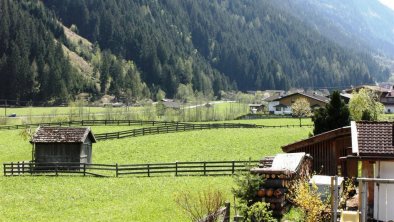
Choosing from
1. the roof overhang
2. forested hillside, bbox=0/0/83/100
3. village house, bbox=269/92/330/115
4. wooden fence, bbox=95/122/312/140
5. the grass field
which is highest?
forested hillside, bbox=0/0/83/100

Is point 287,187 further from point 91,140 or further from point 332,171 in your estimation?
point 91,140

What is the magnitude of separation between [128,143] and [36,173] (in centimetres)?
1737

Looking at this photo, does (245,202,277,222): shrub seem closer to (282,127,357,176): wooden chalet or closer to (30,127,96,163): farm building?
(282,127,357,176): wooden chalet

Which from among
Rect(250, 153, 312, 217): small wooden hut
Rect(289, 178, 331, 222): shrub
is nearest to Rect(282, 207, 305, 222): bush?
Rect(250, 153, 312, 217): small wooden hut

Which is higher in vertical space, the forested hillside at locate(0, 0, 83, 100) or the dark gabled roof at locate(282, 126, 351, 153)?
the forested hillside at locate(0, 0, 83, 100)

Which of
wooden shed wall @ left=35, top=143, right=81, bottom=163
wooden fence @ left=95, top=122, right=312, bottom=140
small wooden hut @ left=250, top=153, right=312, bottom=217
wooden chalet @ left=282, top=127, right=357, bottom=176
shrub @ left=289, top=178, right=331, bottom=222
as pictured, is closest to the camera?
shrub @ left=289, top=178, right=331, bottom=222

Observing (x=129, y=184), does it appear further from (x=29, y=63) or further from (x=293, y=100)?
(x=29, y=63)

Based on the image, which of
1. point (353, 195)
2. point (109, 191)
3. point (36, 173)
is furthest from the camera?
point (36, 173)

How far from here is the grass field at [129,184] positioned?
26.8 m

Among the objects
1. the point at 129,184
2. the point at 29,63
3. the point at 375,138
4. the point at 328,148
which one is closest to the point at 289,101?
the point at 29,63

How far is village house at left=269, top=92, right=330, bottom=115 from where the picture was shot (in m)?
120

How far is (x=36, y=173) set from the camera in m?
42.1

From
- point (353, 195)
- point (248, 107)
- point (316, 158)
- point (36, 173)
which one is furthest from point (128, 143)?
point (248, 107)

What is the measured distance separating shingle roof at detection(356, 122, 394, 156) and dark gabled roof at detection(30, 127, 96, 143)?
29707 mm
